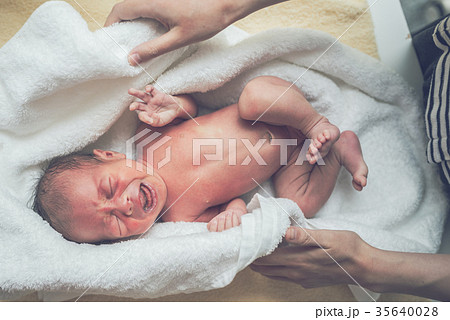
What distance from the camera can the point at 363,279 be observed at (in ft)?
2.62

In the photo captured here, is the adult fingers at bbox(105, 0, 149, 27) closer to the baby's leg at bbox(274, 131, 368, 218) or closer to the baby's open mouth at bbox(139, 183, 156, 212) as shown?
the baby's open mouth at bbox(139, 183, 156, 212)

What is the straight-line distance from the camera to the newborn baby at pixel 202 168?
0.75 m

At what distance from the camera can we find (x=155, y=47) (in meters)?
0.75

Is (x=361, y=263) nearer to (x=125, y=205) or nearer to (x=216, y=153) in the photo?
(x=216, y=153)

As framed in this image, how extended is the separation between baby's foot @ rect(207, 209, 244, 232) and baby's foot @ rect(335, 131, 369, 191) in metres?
0.28

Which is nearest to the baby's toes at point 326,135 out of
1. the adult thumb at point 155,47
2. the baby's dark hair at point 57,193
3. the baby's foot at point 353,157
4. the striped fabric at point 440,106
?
the baby's foot at point 353,157

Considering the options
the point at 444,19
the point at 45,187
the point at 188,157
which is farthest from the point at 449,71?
the point at 45,187

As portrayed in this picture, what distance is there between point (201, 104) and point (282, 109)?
0.24 m

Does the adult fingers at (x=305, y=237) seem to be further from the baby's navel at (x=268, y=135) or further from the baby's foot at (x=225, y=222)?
the baby's navel at (x=268, y=135)

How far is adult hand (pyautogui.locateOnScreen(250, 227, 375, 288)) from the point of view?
758mm

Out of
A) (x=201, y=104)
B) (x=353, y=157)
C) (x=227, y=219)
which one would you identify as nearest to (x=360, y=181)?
(x=353, y=157)

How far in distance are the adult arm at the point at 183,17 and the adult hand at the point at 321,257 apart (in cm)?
46
